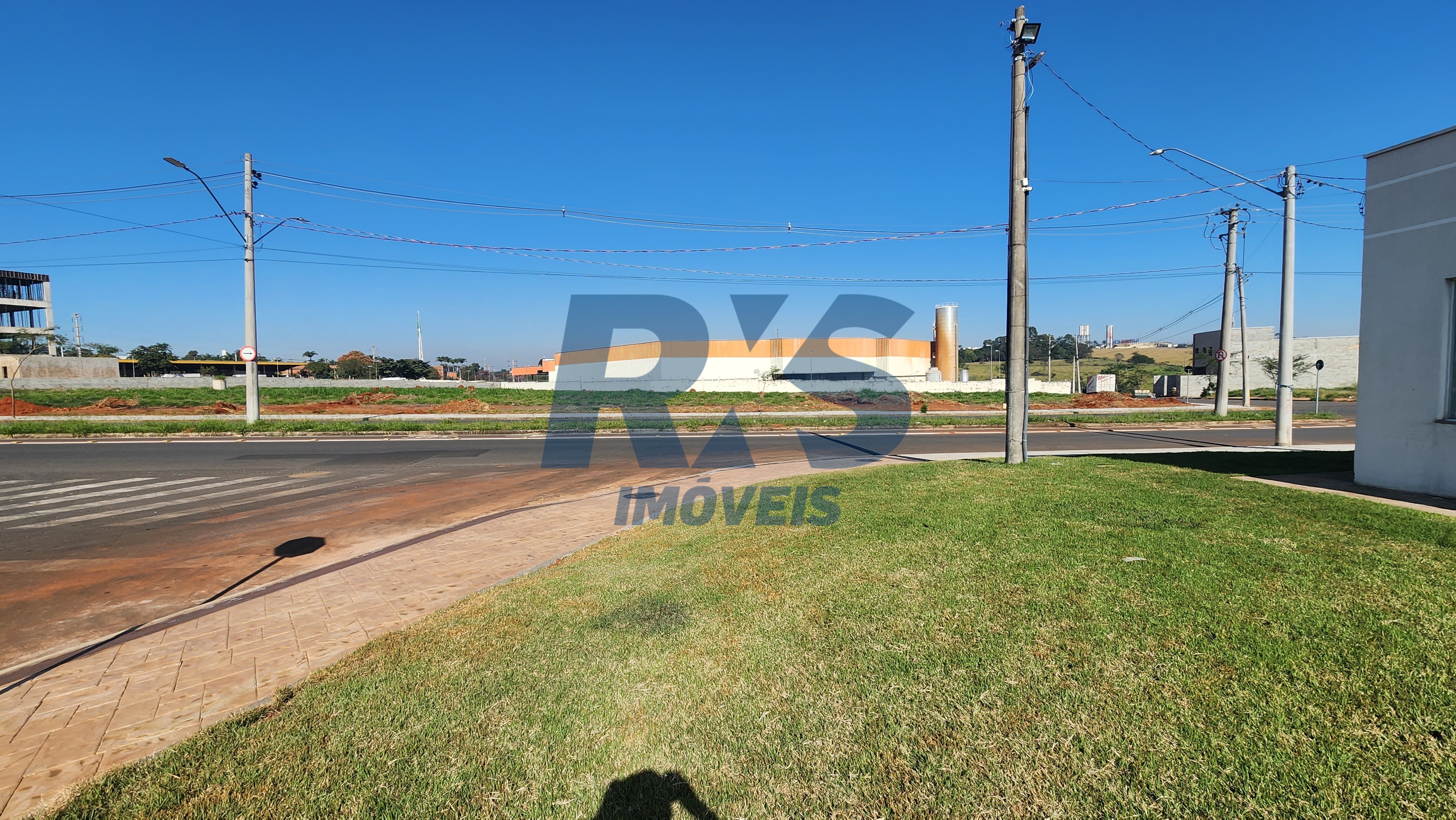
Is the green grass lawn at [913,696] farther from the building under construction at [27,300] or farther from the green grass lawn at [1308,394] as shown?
the building under construction at [27,300]

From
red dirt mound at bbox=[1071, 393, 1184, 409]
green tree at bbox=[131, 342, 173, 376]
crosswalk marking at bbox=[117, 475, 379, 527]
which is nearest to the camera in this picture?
crosswalk marking at bbox=[117, 475, 379, 527]

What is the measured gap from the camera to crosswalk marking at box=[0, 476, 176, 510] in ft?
34.5

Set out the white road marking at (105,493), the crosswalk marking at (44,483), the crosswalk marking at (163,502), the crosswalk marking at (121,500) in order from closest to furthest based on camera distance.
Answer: the crosswalk marking at (163,502) < the crosswalk marking at (121,500) < the white road marking at (105,493) < the crosswalk marking at (44,483)

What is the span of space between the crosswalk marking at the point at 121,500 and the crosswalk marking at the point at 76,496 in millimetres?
381

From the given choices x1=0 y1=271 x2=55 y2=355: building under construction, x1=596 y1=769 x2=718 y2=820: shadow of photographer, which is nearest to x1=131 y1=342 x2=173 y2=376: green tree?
x1=0 y1=271 x2=55 y2=355: building under construction

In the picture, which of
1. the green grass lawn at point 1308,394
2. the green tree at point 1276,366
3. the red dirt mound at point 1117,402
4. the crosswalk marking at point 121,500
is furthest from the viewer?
the green tree at point 1276,366

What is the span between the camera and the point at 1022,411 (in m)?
10.6

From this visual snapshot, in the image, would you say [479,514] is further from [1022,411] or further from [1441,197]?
[1441,197]

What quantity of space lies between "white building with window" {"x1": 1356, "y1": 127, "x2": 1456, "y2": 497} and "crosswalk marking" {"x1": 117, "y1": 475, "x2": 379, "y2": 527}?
16.0 meters

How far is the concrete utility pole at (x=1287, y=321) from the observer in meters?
15.3

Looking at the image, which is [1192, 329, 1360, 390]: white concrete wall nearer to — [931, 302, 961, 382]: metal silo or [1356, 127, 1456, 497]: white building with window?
[931, 302, 961, 382]: metal silo

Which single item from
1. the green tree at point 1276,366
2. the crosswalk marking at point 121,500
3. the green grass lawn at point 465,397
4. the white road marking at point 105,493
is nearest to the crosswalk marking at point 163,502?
the crosswalk marking at point 121,500

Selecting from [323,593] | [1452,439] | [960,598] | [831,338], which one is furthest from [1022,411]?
[831,338]

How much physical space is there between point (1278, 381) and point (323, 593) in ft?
66.7
